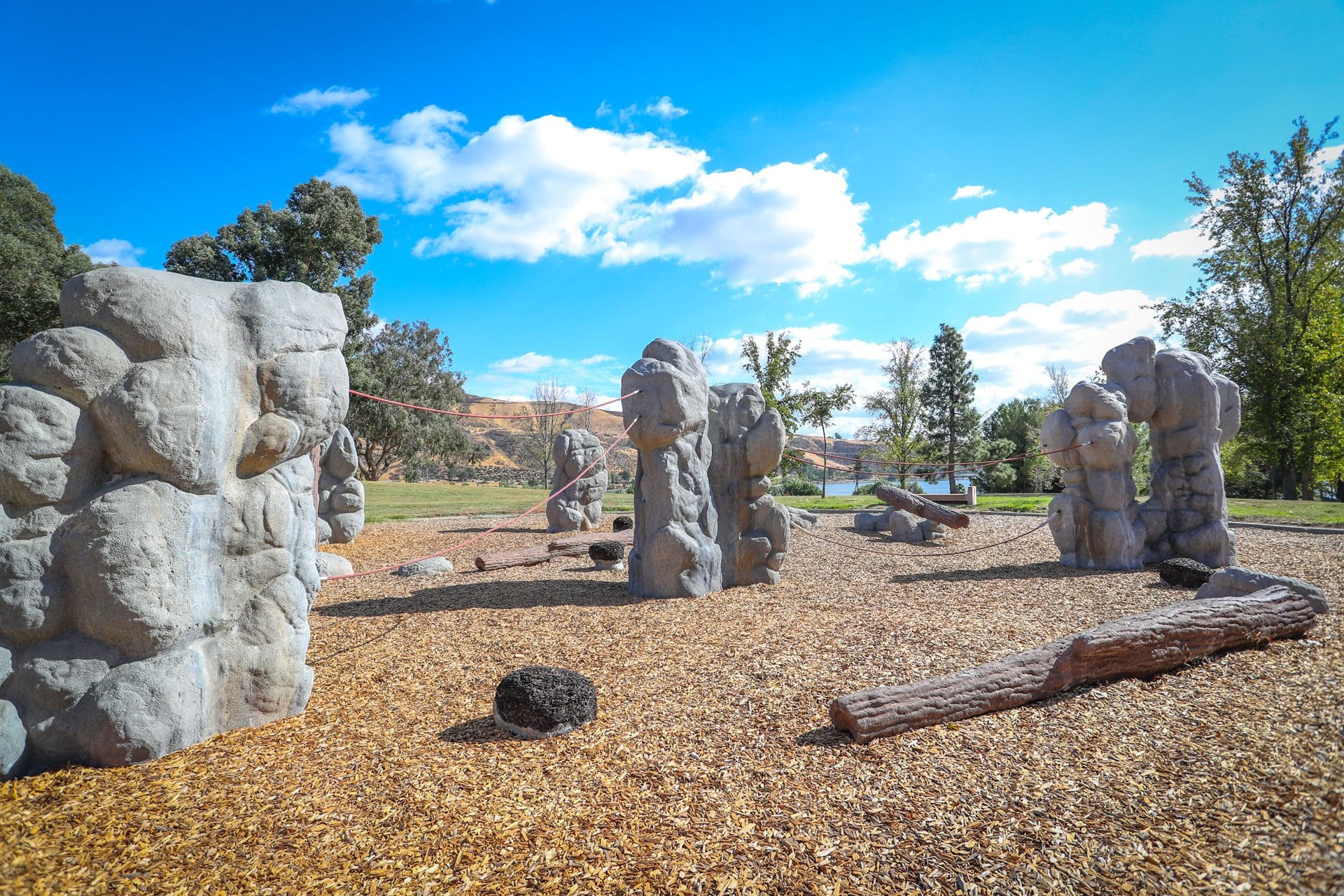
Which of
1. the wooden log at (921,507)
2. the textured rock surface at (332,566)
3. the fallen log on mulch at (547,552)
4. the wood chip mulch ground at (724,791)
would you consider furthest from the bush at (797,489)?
the wood chip mulch ground at (724,791)

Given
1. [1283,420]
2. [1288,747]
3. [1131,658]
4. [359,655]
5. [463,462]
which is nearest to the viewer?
[1288,747]

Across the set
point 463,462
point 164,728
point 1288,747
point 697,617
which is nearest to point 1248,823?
point 1288,747

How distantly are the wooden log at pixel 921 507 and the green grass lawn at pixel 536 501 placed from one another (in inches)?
226

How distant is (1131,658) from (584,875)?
3880 mm

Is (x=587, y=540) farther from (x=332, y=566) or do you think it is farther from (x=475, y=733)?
(x=475, y=733)

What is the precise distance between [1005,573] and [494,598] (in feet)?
22.7

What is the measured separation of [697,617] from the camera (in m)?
6.27

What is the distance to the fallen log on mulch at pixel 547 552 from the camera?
9.26m

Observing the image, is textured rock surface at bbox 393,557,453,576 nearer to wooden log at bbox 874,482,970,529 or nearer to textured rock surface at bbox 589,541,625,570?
textured rock surface at bbox 589,541,625,570

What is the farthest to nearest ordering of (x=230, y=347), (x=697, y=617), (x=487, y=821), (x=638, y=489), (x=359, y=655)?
1. (x=638, y=489)
2. (x=697, y=617)
3. (x=359, y=655)
4. (x=230, y=347)
5. (x=487, y=821)

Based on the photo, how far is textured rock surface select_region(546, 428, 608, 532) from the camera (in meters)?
13.8

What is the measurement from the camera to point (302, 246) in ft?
71.0

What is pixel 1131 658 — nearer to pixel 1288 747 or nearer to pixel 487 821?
pixel 1288 747

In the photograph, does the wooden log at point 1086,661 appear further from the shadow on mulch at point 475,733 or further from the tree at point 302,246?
the tree at point 302,246
